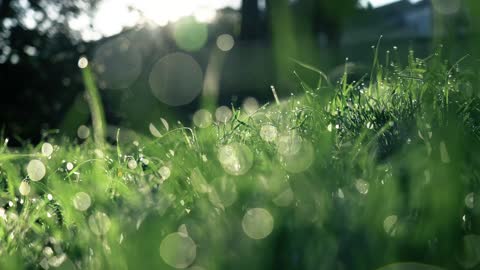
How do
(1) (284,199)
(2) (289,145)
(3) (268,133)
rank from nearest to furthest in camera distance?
(1) (284,199), (2) (289,145), (3) (268,133)

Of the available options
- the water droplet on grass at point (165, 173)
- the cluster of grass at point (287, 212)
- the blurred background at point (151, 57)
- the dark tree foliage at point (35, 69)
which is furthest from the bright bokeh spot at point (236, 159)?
the dark tree foliage at point (35, 69)

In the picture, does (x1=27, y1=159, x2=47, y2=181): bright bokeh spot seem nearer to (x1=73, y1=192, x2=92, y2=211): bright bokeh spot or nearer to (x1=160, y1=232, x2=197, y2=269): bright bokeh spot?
(x1=73, y1=192, x2=92, y2=211): bright bokeh spot

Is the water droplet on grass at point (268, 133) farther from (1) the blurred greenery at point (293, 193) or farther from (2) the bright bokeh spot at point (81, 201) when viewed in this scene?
(2) the bright bokeh spot at point (81, 201)

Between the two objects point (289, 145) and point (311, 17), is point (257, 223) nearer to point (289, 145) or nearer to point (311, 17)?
point (289, 145)

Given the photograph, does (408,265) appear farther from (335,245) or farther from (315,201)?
(315,201)

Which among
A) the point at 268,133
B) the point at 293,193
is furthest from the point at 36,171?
the point at 293,193

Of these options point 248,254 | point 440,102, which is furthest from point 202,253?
point 440,102
